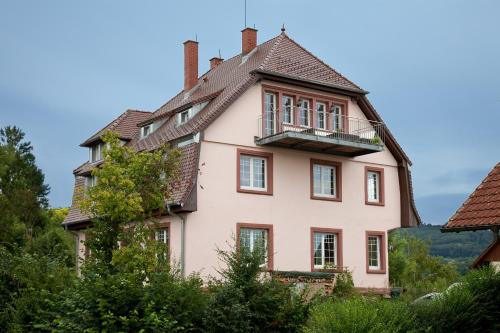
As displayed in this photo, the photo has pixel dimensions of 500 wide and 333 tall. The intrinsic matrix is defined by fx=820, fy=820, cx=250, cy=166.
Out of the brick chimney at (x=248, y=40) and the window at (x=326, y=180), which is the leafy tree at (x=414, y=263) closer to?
the window at (x=326, y=180)

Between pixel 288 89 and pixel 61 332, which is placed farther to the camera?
pixel 288 89

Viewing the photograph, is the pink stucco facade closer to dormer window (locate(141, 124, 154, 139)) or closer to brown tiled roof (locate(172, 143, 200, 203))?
brown tiled roof (locate(172, 143, 200, 203))

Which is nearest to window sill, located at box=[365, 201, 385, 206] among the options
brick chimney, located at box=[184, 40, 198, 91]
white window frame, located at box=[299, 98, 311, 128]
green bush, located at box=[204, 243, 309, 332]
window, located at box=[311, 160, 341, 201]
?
window, located at box=[311, 160, 341, 201]

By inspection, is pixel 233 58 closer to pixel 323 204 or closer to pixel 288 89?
pixel 288 89

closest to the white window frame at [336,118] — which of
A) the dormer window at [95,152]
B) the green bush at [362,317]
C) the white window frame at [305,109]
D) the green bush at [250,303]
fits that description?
the white window frame at [305,109]

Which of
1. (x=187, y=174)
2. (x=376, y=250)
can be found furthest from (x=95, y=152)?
(x=376, y=250)

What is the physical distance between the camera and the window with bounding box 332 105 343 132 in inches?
1346

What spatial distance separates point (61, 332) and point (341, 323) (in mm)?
6539

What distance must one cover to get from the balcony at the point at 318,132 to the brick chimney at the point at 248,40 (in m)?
5.14

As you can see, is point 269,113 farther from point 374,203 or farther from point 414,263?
point 414,263

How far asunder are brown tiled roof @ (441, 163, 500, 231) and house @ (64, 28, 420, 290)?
13252 mm

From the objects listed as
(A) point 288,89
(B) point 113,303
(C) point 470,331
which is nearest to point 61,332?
(B) point 113,303

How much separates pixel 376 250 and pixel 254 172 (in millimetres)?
7269

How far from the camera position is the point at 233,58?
38.2 meters
